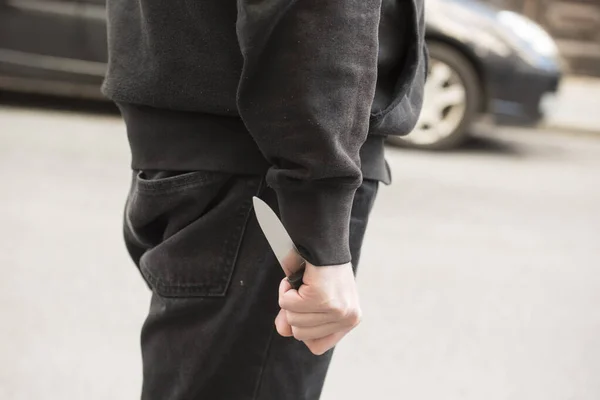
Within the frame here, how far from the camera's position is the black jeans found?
765mm

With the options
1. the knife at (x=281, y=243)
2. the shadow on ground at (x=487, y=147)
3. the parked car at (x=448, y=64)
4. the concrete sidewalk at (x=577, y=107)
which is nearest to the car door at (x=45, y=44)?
the parked car at (x=448, y=64)

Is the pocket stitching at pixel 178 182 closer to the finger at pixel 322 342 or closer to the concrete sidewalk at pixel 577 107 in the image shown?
the finger at pixel 322 342

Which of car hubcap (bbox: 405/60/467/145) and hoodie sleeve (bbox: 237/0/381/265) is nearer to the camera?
hoodie sleeve (bbox: 237/0/381/265)

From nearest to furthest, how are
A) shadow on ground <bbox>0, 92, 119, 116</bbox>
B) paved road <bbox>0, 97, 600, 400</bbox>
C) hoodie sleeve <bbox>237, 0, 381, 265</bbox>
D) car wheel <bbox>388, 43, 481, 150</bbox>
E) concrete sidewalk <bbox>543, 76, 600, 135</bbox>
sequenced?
1. hoodie sleeve <bbox>237, 0, 381, 265</bbox>
2. paved road <bbox>0, 97, 600, 400</bbox>
3. car wheel <bbox>388, 43, 481, 150</bbox>
4. shadow on ground <bbox>0, 92, 119, 116</bbox>
5. concrete sidewalk <bbox>543, 76, 600, 135</bbox>

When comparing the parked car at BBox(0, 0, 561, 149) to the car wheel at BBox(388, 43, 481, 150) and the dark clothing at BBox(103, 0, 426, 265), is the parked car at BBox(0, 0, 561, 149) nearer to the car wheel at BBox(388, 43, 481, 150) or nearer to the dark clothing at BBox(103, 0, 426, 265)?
the car wheel at BBox(388, 43, 481, 150)

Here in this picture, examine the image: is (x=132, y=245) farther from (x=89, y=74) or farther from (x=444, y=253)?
(x=89, y=74)

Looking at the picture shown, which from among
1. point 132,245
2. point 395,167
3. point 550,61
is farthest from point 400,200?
point 132,245

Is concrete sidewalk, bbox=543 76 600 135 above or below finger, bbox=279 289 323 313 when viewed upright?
below

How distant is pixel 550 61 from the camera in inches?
148

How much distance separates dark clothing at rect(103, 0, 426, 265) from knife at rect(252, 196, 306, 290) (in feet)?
0.05

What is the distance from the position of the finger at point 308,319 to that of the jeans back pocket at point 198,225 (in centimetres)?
10

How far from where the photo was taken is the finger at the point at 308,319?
0.70 m

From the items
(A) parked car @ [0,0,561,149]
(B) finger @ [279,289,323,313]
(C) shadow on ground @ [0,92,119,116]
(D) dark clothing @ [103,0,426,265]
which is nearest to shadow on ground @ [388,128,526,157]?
(A) parked car @ [0,0,561,149]

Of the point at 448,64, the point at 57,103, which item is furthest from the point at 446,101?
the point at 57,103
